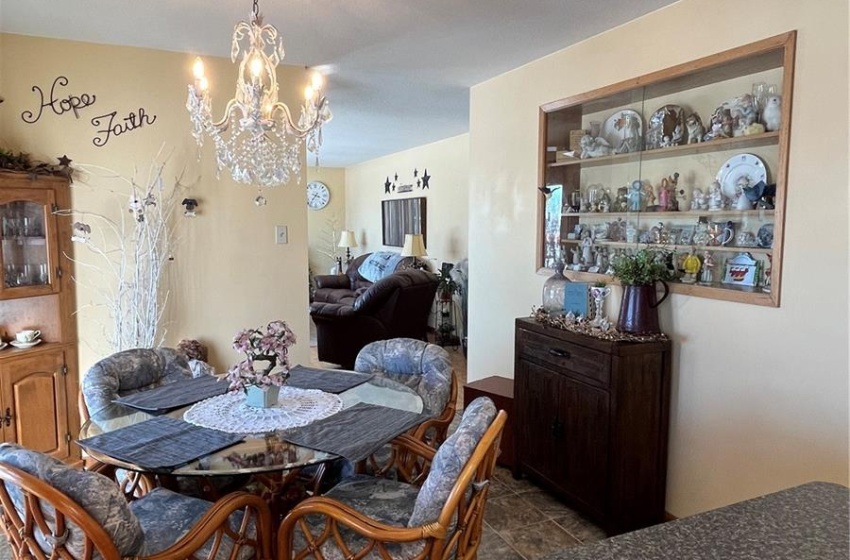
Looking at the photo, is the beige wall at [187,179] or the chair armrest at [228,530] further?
the beige wall at [187,179]

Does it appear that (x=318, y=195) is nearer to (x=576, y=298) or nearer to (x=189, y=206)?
(x=189, y=206)

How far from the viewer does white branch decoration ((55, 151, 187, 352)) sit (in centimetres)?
314

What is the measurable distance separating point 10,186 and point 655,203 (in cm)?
321

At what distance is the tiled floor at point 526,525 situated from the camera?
2363mm

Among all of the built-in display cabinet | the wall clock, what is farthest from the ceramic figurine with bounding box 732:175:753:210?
the wall clock

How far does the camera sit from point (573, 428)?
2615 mm

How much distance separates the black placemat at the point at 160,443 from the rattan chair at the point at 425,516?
1.07 feet

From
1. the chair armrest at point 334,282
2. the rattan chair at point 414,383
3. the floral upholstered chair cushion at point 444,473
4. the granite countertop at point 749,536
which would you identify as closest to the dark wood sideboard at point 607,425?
the rattan chair at point 414,383

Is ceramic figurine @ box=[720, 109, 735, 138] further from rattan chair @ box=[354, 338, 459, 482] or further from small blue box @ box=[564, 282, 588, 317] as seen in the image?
rattan chair @ box=[354, 338, 459, 482]

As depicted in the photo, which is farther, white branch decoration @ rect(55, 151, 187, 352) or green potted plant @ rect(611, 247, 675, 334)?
white branch decoration @ rect(55, 151, 187, 352)

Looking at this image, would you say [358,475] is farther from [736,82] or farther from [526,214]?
[736,82]

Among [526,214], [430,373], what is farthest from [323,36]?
[430,373]

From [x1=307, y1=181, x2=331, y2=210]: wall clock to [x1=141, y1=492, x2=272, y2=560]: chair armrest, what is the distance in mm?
7581

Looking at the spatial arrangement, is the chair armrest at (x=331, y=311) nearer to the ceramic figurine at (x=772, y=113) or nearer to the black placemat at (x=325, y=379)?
the black placemat at (x=325, y=379)
